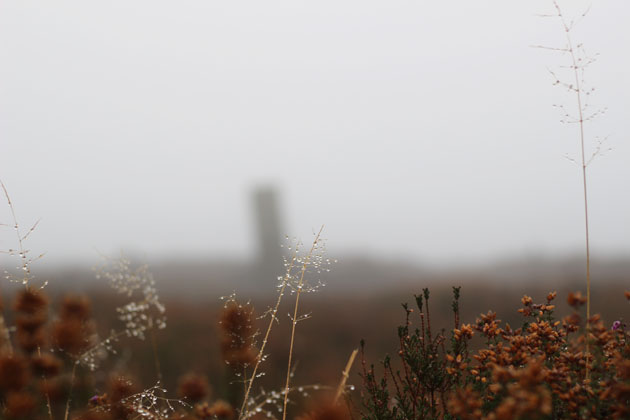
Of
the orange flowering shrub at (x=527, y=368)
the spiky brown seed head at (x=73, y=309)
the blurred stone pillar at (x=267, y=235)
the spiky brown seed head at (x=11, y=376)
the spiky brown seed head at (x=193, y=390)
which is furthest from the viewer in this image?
the blurred stone pillar at (x=267, y=235)

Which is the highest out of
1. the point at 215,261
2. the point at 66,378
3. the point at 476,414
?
the point at 476,414

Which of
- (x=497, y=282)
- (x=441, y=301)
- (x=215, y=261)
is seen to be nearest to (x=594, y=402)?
(x=441, y=301)

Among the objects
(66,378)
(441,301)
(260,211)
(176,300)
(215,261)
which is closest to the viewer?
(66,378)

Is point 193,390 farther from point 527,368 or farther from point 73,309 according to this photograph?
point 527,368

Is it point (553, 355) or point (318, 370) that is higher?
point (553, 355)

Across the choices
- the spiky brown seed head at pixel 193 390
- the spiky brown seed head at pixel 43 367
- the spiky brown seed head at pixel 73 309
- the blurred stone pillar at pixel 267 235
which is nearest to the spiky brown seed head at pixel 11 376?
the spiky brown seed head at pixel 43 367

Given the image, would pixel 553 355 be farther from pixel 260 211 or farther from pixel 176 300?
pixel 260 211

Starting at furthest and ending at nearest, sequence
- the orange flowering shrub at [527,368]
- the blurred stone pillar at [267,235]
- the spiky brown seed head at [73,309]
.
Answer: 1. the blurred stone pillar at [267,235]
2. the spiky brown seed head at [73,309]
3. the orange flowering shrub at [527,368]

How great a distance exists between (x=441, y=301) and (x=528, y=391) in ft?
47.8

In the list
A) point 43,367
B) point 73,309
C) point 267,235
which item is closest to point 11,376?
point 43,367

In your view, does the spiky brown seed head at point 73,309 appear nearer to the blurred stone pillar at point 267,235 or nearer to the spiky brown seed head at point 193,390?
the spiky brown seed head at point 193,390

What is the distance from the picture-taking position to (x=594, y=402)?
2.04 metres

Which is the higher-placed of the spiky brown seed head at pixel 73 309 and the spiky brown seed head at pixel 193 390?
the spiky brown seed head at pixel 73 309

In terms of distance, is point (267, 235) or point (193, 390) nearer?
point (193, 390)
